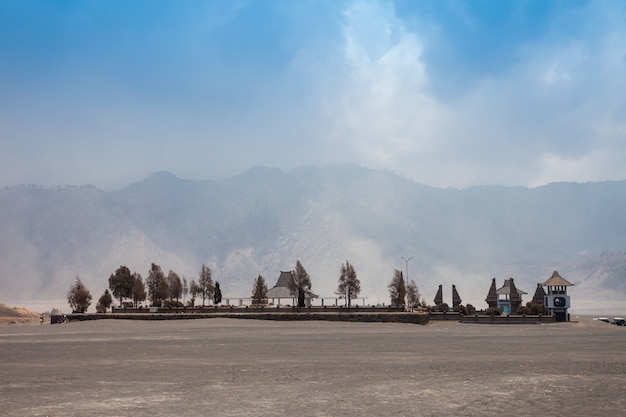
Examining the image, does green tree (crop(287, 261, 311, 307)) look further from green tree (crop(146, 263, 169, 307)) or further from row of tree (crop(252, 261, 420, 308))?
green tree (crop(146, 263, 169, 307))


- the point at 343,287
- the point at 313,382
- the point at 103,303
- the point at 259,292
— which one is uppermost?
the point at 343,287

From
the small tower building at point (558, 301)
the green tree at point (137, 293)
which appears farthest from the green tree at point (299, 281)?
the small tower building at point (558, 301)

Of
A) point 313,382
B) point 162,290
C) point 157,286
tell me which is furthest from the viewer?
point 157,286

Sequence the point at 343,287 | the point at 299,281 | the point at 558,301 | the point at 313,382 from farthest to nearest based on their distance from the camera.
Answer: the point at 343,287, the point at 299,281, the point at 558,301, the point at 313,382

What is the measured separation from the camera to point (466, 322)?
86.5 meters

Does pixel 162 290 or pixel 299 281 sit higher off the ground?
pixel 299 281

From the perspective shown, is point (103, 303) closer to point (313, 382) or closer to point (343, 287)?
point (343, 287)

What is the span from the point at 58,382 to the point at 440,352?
58.8 feet

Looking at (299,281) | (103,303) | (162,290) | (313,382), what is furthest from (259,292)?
(313,382)

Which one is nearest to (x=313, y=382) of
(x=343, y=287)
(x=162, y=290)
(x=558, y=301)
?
(x=558, y=301)

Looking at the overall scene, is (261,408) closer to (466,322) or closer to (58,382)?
(58,382)

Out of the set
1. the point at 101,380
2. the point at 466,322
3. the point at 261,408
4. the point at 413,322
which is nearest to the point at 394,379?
the point at 261,408

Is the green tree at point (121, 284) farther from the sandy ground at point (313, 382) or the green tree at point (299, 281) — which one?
the sandy ground at point (313, 382)

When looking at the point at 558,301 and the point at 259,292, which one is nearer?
the point at 558,301
